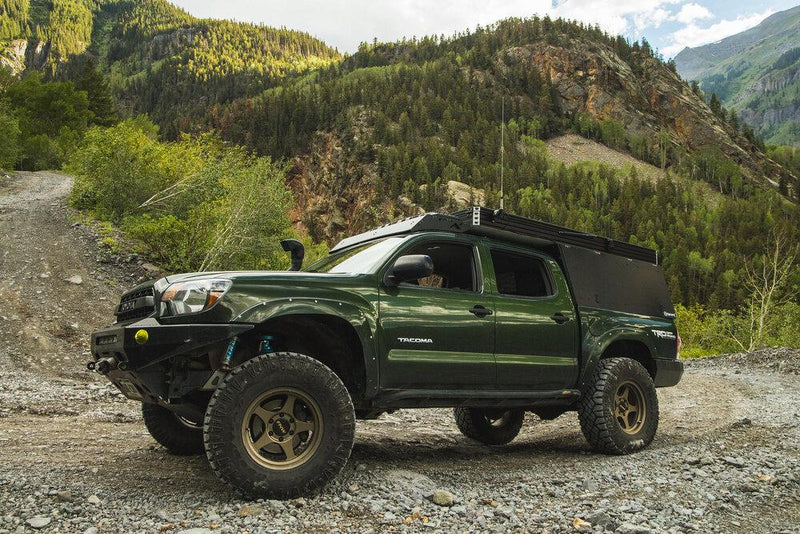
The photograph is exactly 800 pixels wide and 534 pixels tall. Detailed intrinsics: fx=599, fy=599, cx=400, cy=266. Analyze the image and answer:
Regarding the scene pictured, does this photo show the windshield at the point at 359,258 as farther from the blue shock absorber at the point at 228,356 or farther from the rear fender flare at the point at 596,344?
the rear fender flare at the point at 596,344

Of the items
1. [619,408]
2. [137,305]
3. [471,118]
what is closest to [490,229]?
[619,408]

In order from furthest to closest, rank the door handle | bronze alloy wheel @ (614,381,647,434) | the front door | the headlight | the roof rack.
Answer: bronze alloy wheel @ (614,381,647,434) → the roof rack → the door handle → the front door → the headlight

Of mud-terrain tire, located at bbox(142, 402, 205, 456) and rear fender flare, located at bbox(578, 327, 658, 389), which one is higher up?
rear fender flare, located at bbox(578, 327, 658, 389)

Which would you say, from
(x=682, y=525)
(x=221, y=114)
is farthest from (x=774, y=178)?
(x=682, y=525)

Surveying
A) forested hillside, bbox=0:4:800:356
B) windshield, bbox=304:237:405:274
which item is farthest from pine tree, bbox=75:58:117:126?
windshield, bbox=304:237:405:274

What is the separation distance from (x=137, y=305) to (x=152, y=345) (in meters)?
0.63

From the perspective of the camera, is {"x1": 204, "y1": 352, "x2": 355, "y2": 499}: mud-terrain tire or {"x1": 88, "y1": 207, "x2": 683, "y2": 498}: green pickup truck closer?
{"x1": 204, "y1": 352, "x2": 355, "y2": 499}: mud-terrain tire

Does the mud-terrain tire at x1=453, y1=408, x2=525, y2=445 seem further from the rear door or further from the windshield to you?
the windshield

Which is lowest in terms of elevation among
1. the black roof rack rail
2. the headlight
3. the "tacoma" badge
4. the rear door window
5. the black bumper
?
the black bumper

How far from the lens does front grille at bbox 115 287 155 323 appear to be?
13.5ft

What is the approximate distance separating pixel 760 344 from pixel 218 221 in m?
25.3

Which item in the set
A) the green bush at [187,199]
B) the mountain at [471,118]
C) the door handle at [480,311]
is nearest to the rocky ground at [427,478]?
the door handle at [480,311]

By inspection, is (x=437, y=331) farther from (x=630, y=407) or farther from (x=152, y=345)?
(x=630, y=407)

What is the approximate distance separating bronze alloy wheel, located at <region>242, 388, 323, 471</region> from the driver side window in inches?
68.3
